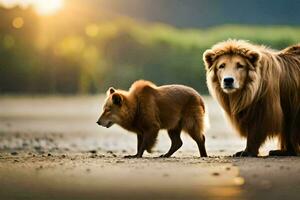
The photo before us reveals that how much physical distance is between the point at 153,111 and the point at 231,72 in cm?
129

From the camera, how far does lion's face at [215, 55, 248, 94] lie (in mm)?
11695

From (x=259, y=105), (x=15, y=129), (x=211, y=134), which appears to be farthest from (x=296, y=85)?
(x=15, y=129)

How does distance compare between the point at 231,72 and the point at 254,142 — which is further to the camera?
the point at 254,142

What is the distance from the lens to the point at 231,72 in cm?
1176

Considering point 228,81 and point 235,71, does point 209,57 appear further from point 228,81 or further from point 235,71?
point 228,81

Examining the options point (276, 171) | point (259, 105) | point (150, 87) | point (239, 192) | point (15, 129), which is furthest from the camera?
point (15, 129)

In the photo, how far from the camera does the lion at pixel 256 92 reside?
11.8 m

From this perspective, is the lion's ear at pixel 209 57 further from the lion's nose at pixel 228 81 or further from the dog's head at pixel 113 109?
the dog's head at pixel 113 109

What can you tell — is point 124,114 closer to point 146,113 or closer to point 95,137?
point 146,113

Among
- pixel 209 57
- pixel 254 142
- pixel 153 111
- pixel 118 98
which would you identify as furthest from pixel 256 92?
pixel 118 98

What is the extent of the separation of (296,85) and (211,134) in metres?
7.33

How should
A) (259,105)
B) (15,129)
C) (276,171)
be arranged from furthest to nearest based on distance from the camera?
(15,129) < (259,105) < (276,171)

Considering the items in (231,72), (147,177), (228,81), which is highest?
(231,72)

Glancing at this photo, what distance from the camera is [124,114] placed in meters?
12.5
